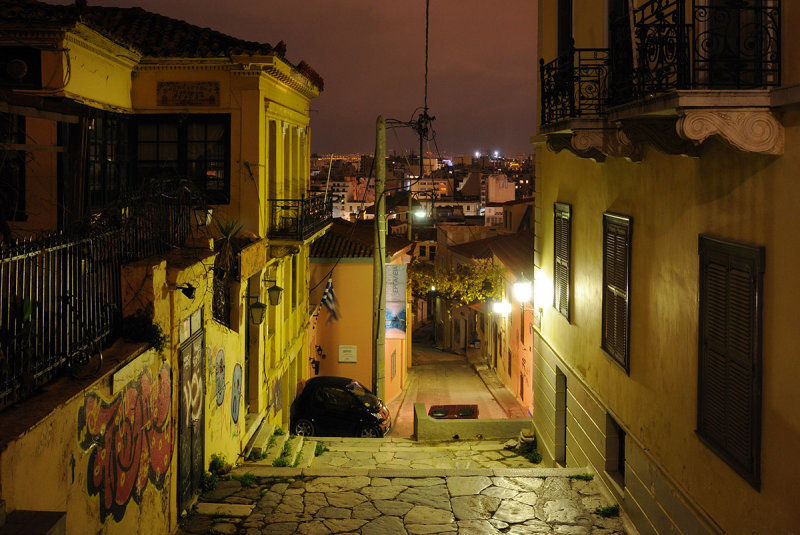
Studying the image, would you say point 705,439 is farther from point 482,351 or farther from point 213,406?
point 482,351

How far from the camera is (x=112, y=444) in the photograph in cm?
720

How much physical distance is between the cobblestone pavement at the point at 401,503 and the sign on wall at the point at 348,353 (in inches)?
592

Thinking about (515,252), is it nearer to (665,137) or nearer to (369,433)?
(369,433)

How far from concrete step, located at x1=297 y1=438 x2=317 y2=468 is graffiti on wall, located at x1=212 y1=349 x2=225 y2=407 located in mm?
Answer: 4104

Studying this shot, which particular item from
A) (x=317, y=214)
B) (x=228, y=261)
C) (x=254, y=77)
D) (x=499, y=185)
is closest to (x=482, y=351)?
(x=317, y=214)

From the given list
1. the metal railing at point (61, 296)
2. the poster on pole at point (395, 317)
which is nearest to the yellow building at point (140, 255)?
the metal railing at point (61, 296)

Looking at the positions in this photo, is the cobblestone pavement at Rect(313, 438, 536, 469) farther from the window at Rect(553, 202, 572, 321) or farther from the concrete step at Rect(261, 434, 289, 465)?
the window at Rect(553, 202, 572, 321)

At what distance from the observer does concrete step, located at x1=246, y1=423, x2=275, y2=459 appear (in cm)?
1385

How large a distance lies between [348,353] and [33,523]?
23.0 meters

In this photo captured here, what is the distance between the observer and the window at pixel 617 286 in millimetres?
10039

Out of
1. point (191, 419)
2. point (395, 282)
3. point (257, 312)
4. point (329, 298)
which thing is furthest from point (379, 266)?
point (395, 282)

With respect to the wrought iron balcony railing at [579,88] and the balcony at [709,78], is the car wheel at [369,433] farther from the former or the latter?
the balcony at [709,78]

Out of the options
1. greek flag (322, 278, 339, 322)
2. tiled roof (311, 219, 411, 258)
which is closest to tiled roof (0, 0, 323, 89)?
greek flag (322, 278, 339, 322)

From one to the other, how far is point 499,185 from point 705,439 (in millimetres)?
82541
